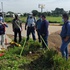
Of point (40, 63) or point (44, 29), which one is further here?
point (44, 29)

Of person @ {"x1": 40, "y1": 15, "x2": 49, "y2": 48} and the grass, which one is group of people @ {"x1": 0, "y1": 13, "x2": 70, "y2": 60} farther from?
the grass

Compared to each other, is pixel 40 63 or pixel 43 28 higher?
pixel 43 28

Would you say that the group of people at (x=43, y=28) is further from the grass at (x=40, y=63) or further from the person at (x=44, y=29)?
the grass at (x=40, y=63)

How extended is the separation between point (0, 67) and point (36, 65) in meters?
1.21

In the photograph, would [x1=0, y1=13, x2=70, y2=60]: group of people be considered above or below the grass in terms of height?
above

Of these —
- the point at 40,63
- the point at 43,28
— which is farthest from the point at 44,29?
the point at 40,63

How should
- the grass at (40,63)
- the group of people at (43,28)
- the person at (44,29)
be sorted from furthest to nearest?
1. the person at (44,29)
2. the group of people at (43,28)
3. the grass at (40,63)

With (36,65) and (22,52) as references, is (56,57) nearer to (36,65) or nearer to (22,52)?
(36,65)

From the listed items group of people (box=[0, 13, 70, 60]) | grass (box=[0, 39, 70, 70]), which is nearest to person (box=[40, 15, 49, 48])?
group of people (box=[0, 13, 70, 60])

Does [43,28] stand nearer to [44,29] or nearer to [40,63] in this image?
[44,29]

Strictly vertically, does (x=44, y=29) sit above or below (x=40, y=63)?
above

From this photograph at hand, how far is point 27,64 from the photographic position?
28.2 ft

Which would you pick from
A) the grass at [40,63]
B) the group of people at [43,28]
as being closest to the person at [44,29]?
the group of people at [43,28]

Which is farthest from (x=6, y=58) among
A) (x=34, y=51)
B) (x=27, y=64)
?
(x=34, y=51)
